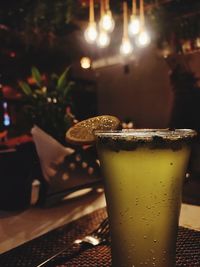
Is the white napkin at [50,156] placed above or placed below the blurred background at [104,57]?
below

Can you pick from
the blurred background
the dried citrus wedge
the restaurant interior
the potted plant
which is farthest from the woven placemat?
the blurred background

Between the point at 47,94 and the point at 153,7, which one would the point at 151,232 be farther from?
the point at 153,7

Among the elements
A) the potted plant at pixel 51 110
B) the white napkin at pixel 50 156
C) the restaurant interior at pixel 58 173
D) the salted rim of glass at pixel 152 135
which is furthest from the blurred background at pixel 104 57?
the salted rim of glass at pixel 152 135

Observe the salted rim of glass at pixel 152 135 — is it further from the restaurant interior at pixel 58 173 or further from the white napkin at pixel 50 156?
the white napkin at pixel 50 156

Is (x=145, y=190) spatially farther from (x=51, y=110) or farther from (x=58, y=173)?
(x=51, y=110)

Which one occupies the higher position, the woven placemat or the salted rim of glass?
the salted rim of glass

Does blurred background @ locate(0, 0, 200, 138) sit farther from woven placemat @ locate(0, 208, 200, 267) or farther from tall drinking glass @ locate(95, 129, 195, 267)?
tall drinking glass @ locate(95, 129, 195, 267)

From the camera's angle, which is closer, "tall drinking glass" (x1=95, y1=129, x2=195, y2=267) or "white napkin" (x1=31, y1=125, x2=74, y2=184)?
"tall drinking glass" (x1=95, y1=129, x2=195, y2=267)
